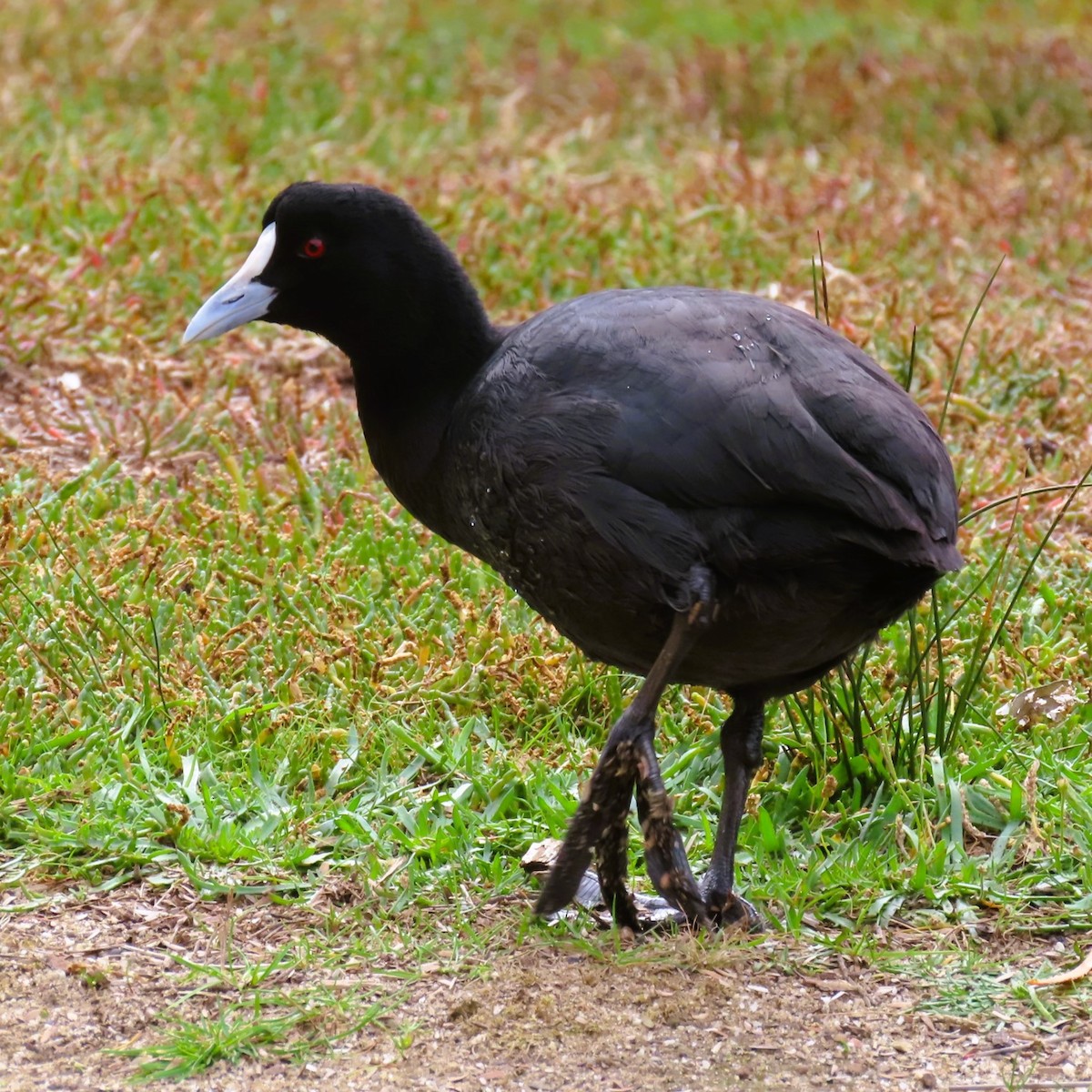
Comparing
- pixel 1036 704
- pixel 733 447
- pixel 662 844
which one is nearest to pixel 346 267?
pixel 733 447

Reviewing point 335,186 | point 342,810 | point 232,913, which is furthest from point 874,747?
point 335,186

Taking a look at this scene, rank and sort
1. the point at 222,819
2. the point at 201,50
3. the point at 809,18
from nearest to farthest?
the point at 222,819, the point at 201,50, the point at 809,18

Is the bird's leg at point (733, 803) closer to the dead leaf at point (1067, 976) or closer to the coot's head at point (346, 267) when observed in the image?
the dead leaf at point (1067, 976)

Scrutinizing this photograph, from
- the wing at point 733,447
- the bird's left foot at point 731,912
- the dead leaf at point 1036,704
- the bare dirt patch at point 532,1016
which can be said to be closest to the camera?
the bare dirt patch at point 532,1016

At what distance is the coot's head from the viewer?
3693 millimetres

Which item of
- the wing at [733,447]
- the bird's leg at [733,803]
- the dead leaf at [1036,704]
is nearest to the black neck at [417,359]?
the wing at [733,447]

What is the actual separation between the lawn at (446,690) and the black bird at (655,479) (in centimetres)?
34

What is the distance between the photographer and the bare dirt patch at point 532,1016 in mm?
3002

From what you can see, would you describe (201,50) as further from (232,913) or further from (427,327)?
(232,913)

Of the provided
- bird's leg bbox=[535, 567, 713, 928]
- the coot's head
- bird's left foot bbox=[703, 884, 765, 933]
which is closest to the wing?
bird's leg bbox=[535, 567, 713, 928]

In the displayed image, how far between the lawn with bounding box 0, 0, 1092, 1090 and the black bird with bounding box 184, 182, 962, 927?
0.34 m

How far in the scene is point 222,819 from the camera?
380cm

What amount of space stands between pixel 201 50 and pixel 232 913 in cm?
710

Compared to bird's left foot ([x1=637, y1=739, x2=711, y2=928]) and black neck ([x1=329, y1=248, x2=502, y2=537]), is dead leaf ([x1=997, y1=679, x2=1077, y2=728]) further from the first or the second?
black neck ([x1=329, y1=248, x2=502, y2=537])
